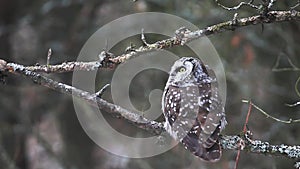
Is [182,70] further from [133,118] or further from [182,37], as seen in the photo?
[182,37]

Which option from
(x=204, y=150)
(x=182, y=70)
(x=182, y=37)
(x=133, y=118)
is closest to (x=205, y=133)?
(x=204, y=150)

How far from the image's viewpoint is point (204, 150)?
4.17 meters

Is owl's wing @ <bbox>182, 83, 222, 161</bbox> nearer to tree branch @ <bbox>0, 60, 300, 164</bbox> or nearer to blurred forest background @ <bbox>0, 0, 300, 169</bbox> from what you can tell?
tree branch @ <bbox>0, 60, 300, 164</bbox>

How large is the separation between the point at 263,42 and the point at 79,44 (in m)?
2.66

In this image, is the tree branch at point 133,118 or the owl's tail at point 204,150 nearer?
the tree branch at point 133,118

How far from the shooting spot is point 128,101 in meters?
7.63

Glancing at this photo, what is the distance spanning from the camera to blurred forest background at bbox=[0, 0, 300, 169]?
678cm

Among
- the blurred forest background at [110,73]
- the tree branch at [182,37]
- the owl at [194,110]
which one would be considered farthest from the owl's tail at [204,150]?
the blurred forest background at [110,73]

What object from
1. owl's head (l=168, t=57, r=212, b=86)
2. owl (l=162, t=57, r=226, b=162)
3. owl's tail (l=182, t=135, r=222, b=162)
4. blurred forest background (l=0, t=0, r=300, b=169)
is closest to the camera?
owl's tail (l=182, t=135, r=222, b=162)

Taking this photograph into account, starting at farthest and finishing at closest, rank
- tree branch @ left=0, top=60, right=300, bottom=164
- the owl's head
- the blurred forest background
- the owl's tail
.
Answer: the blurred forest background < the owl's head < the owl's tail < tree branch @ left=0, top=60, right=300, bottom=164

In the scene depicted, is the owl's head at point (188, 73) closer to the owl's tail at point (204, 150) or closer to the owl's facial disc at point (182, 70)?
the owl's facial disc at point (182, 70)

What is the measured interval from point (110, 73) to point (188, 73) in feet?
9.65

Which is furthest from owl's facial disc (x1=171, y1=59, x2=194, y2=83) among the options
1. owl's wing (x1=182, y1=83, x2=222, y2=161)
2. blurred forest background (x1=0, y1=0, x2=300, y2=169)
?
blurred forest background (x1=0, y1=0, x2=300, y2=169)

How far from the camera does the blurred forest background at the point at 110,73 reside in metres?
6.78
